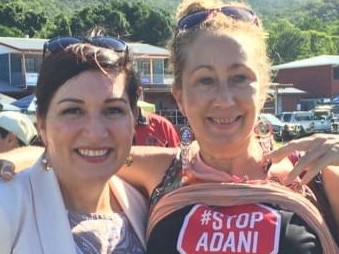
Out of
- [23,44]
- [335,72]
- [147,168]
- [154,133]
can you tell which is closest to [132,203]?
[147,168]

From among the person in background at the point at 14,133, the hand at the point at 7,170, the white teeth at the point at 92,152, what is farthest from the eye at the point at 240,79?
the person in background at the point at 14,133

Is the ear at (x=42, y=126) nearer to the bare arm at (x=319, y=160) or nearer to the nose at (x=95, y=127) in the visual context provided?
the nose at (x=95, y=127)

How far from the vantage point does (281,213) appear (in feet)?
8.63

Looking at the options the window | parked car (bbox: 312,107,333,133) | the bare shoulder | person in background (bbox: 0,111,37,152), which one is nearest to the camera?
the bare shoulder

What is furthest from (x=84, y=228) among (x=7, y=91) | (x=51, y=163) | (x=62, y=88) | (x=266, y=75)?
(x=7, y=91)

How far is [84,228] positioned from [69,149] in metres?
0.31

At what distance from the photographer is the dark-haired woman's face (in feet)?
8.36

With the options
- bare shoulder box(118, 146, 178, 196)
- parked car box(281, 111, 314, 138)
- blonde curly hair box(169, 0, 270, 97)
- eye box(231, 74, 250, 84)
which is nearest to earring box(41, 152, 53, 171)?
bare shoulder box(118, 146, 178, 196)

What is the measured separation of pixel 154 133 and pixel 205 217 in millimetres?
3335

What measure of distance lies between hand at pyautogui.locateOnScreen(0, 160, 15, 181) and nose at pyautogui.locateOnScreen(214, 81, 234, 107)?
2.60ft

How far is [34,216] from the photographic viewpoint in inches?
95.8

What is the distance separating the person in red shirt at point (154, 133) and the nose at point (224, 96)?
3.04m

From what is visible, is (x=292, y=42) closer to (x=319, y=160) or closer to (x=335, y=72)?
(x=335, y=72)

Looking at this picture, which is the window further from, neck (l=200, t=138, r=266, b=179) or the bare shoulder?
neck (l=200, t=138, r=266, b=179)
